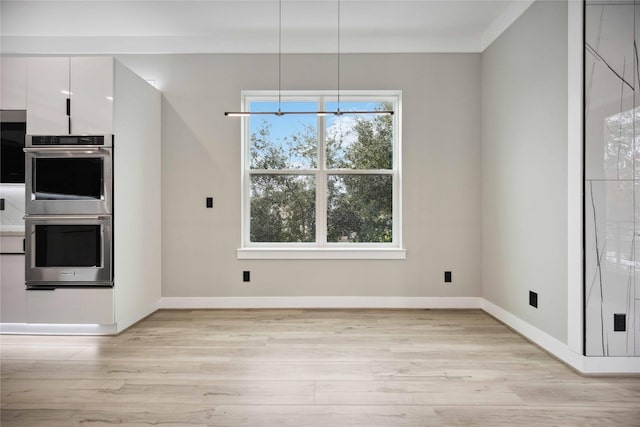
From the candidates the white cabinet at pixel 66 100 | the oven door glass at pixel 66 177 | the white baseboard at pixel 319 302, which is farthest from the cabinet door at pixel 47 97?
the white baseboard at pixel 319 302

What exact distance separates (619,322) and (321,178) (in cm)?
285

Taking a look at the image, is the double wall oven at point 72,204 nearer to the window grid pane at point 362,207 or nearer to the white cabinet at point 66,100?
the white cabinet at point 66,100

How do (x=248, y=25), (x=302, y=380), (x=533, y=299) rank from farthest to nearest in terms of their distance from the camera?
(x=248, y=25) → (x=533, y=299) → (x=302, y=380)

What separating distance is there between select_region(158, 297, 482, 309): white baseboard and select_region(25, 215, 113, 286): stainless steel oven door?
998 millimetres

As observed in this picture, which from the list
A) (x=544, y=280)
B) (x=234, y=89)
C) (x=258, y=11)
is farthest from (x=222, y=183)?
(x=544, y=280)

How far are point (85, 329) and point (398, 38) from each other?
13.8 feet

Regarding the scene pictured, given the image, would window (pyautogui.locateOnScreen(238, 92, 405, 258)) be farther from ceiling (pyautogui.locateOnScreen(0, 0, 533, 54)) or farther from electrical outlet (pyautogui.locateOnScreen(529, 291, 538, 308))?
Result: electrical outlet (pyautogui.locateOnScreen(529, 291, 538, 308))

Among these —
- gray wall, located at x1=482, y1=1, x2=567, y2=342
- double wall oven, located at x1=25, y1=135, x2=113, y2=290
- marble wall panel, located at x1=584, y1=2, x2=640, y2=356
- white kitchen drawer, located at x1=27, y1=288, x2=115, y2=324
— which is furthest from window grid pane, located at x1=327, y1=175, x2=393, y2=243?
white kitchen drawer, located at x1=27, y1=288, x2=115, y2=324

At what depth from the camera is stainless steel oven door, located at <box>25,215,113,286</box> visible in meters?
3.13

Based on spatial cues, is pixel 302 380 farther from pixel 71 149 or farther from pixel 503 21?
pixel 503 21

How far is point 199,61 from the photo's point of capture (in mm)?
3984

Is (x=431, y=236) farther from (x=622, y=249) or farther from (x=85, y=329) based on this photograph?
(x=85, y=329)

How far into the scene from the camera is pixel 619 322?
2.38 meters

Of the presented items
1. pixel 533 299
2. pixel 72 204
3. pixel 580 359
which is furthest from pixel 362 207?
pixel 72 204
